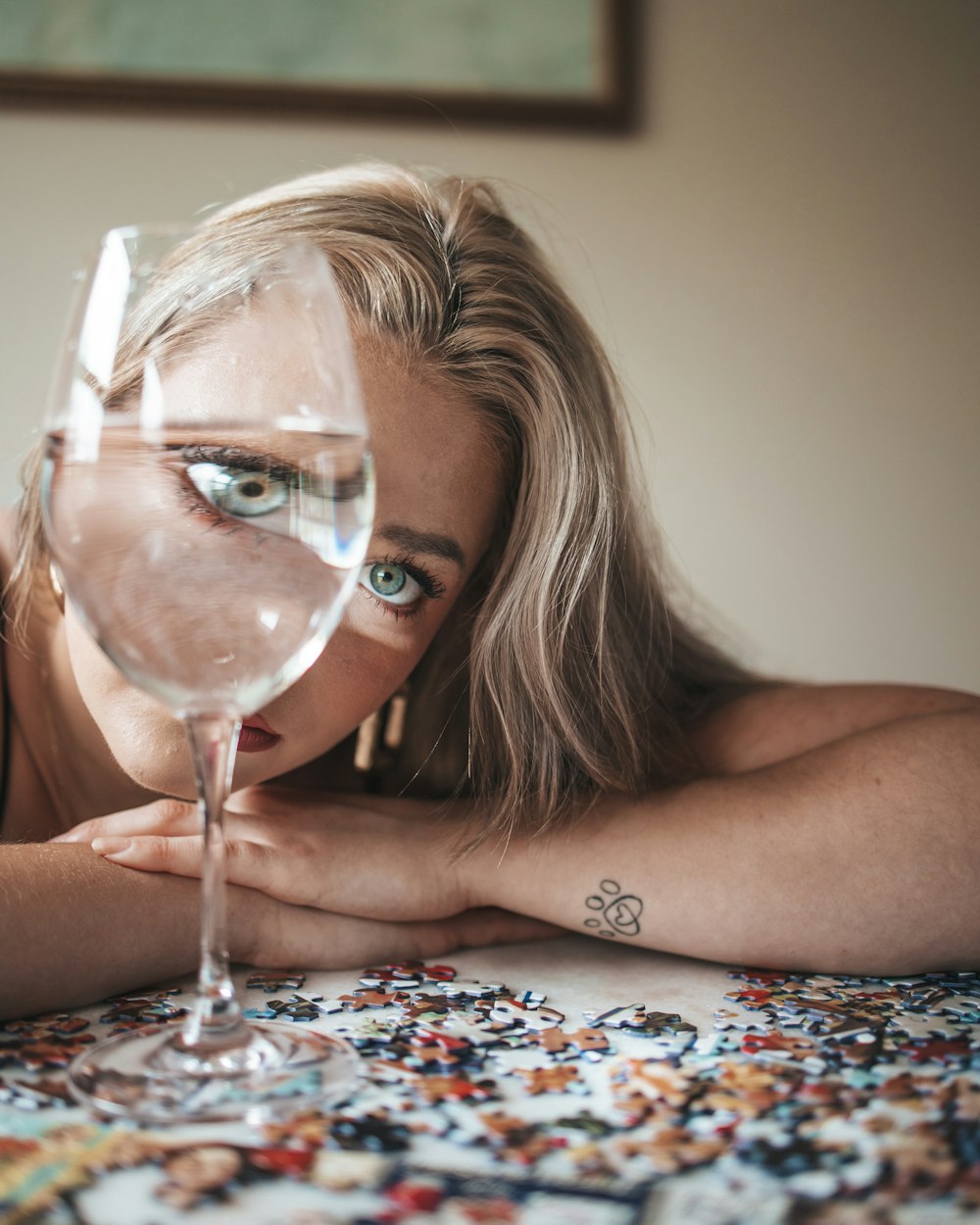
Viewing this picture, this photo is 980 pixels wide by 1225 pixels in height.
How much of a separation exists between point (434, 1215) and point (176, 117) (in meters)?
2.12

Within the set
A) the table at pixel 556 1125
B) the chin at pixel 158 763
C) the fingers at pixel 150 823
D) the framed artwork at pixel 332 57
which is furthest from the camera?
the framed artwork at pixel 332 57

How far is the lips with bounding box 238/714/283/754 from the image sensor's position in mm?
803

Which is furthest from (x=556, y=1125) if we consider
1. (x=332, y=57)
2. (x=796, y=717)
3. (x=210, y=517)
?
(x=332, y=57)

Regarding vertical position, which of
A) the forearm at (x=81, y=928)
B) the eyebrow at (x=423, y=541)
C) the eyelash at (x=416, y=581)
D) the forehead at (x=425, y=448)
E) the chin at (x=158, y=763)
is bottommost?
the forearm at (x=81, y=928)

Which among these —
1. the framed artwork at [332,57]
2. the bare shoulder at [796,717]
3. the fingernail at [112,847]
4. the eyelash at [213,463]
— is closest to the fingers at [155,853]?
the fingernail at [112,847]

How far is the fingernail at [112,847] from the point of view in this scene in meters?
0.77

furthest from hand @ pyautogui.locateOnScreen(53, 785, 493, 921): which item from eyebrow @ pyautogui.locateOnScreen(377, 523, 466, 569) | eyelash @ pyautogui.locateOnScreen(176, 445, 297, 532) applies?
eyelash @ pyautogui.locateOnScreen(176, 445, 297, 532)

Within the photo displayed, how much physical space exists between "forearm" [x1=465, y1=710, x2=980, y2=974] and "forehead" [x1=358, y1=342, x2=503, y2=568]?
0.26 m

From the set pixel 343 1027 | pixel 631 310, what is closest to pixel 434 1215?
pixel 343 1027

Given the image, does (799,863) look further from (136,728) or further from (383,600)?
(136,728)

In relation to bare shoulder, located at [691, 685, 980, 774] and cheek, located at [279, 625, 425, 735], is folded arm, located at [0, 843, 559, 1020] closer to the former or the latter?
cheek, located at [279, 625, 425, 735]

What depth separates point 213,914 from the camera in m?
0.52

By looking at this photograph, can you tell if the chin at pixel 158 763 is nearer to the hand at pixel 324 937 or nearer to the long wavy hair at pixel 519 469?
the hand at pixel 324 937

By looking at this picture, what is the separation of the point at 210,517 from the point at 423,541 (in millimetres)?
359
